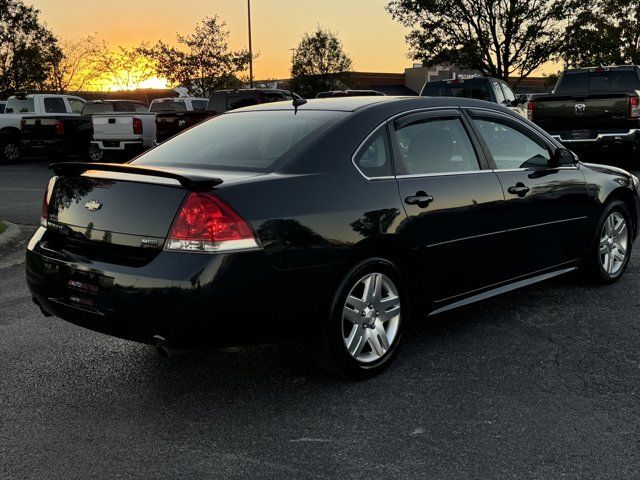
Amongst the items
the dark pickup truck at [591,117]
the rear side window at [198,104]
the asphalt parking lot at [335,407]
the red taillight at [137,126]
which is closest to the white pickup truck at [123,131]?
the red taillight at [137,126]

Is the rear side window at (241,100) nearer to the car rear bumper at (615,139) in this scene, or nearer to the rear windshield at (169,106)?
the rear windshield at (169,106)

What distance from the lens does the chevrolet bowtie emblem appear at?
396cm

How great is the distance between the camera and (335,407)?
3.90 m

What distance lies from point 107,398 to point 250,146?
5.50ft

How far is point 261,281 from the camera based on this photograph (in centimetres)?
368

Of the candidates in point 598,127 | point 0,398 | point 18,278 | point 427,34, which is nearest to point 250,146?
point 0,398

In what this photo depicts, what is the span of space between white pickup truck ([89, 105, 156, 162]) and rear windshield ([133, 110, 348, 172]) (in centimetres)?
1518

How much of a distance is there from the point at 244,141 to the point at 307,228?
1.01 meters

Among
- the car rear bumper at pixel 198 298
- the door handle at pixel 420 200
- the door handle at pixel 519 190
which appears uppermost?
the door handle at pixel 420 200

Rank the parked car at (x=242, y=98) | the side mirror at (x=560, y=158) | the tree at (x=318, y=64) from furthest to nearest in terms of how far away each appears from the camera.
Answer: the tree at (x=318, y=64) < the parked car at (x=242, y=98) < the side mirror at (x=560, y=158)

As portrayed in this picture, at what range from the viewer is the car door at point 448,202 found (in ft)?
14.8

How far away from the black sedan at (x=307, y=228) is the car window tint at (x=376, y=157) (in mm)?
10

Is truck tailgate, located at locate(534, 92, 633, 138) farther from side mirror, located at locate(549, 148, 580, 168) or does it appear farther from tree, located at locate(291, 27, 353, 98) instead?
tree, located at locate(291, 27, 353, 98)

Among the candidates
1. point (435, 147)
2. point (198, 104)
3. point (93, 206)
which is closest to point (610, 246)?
point (435, 147)
